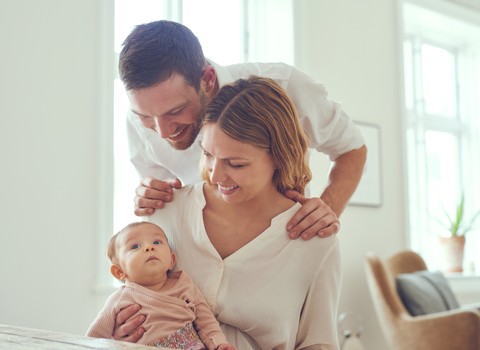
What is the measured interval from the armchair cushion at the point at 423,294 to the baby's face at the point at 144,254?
9.80ft

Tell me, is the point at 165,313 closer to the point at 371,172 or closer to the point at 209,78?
the point at 209,78

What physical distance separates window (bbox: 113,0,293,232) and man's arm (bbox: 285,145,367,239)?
1854mm

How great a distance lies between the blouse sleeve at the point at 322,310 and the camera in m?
1.66

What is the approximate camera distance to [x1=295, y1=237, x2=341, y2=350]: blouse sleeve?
1.66 metres

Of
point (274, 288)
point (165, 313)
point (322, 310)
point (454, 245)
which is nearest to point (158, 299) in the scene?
point (165, 313)

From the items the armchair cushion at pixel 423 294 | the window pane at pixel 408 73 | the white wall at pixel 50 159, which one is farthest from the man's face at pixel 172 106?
the window pane at pixel 408 73

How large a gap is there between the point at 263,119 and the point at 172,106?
0.36 meters

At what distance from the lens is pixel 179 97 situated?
73.8 inches

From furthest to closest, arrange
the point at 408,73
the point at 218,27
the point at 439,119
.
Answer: the point at 439,119 → the point at 408,73 → the point at 218,27

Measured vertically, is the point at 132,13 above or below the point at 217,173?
above

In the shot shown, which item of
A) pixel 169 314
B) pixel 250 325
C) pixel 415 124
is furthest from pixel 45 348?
pixel 415 124

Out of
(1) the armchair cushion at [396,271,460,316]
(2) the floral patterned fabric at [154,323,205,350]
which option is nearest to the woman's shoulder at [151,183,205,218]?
(2) the floral patterned fabric at [154,323,205,350]

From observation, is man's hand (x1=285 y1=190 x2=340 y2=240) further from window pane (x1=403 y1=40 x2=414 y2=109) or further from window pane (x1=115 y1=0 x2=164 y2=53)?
window pane (x1=403 y1=40 x2=414 y2=109)

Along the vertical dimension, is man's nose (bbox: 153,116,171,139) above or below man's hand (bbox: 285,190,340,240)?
above
